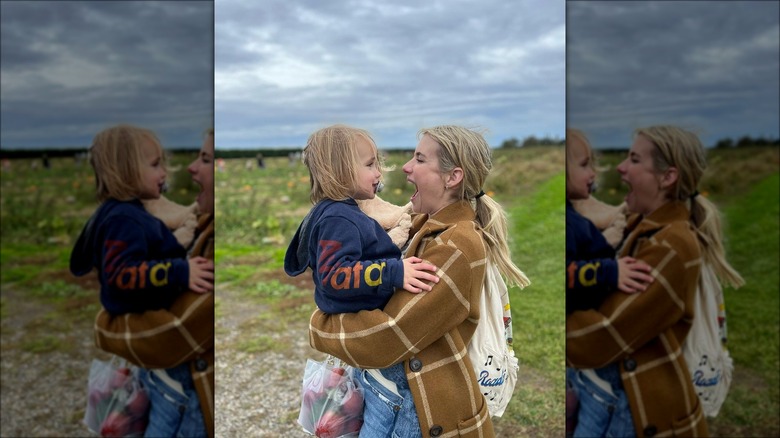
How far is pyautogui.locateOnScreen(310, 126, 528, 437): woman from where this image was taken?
1.30 meters

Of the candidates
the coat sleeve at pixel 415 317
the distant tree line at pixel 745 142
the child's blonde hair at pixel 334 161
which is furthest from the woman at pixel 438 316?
the distant tree line at pixel 745 142

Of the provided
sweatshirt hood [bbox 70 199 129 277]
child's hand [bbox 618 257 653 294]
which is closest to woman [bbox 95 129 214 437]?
sweatshirt hood [bbox 70 199 129 277]

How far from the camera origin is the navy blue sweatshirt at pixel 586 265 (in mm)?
1847

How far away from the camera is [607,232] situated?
1.90m

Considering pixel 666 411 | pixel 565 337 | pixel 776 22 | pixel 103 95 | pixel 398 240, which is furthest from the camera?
pixel 776 22

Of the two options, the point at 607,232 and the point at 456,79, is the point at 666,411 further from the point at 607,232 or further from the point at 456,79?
the point at 456,79

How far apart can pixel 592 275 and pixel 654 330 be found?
0.77 ft

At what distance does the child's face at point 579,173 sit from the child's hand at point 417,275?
718 millimetres

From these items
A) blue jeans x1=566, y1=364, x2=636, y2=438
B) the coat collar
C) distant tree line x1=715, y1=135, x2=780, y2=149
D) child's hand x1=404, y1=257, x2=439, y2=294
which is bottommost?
blue jeans x1=566, y1=364, x2=636, y2=438

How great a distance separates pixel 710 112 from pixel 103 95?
1.91 m

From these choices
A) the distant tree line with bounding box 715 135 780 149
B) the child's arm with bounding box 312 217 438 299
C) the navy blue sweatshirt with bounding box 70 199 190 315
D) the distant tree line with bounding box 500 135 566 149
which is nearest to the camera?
the child's arm with bounding box 312 217 438 299

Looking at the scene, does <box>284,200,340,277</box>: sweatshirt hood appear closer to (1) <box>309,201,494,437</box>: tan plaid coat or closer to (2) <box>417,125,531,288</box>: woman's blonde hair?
(1) <box>309,201,494,437</box>: tan plaid coat

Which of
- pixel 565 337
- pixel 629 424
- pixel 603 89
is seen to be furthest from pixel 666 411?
pixel 603 89

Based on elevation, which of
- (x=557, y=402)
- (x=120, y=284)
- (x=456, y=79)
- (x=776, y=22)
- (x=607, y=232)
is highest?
(x=776, y=22)
